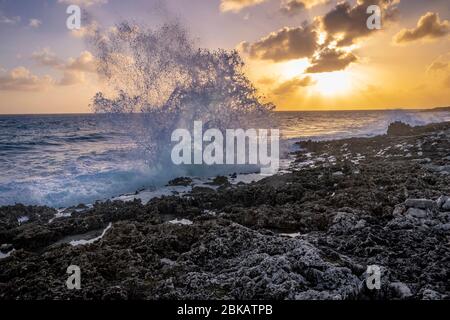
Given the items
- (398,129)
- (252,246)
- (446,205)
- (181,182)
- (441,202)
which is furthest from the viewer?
(398,129)

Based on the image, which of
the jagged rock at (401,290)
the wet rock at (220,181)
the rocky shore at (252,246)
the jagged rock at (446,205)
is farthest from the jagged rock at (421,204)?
the wet rock at (220,181)

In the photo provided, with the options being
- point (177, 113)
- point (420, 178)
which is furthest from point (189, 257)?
point (177, 113)

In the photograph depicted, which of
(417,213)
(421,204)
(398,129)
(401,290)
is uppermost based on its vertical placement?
(398,129)

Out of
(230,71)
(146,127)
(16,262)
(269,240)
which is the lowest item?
(16,262)

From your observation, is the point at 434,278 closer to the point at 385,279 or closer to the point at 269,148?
the point at 385,279

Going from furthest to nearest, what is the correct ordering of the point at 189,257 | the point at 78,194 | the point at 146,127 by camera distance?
the point at 146,127, the point at 78,194, the point at 189,257

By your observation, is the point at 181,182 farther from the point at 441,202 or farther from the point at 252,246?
the point at 441,202

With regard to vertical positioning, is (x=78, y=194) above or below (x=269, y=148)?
below

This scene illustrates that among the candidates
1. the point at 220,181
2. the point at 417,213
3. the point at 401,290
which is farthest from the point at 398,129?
the point at 401,290

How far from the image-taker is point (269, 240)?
5711 mm

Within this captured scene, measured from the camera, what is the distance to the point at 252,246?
5680mm

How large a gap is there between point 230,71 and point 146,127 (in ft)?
14.6

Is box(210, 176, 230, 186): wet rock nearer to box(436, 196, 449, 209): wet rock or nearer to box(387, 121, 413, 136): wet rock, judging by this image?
box(436, 196, 449, 209): wet rock

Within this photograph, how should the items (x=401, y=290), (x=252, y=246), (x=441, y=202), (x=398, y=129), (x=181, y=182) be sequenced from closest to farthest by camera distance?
(x=401, y=290) → (x=252, y=246) → (x=441, y=202) → (x=181, y=182) → (x=398, y=129)
